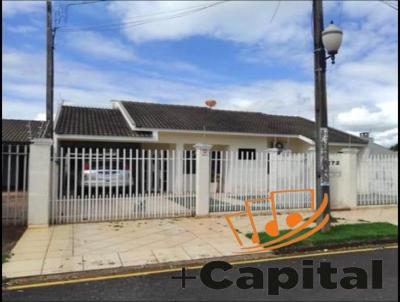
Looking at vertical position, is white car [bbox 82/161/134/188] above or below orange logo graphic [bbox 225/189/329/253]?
above

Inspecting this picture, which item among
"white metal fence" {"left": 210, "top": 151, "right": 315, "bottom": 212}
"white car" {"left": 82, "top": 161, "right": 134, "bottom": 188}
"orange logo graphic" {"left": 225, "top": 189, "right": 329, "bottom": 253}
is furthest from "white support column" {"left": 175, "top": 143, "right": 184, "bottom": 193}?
"orange logo graphic" {"left": 225, "top": 189, "right": 329, "bottom": 253}

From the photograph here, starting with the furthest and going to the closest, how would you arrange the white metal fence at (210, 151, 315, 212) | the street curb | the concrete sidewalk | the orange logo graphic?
the white metal fence at (210, 151, 315, 212)
the orange logo graphic
the concrete sidewalk
the street curb

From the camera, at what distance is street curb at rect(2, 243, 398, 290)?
5.75 m

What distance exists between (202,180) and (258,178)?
1962mm

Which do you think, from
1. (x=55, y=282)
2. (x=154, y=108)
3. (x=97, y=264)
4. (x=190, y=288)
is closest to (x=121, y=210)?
(x=97, y=264)

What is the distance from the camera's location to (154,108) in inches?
891

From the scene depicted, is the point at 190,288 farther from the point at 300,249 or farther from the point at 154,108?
the point at 154,108

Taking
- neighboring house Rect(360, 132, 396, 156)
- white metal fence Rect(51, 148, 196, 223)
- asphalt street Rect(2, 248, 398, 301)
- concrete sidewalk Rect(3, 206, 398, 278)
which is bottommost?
asphalt street Rect(2, 248, 398, 301)

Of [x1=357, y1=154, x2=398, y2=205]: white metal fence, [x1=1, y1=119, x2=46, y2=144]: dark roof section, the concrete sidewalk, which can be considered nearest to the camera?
the concrete sidewalk

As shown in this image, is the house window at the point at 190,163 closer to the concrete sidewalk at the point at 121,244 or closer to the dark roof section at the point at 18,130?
the concrete sidewalk at the point at 121,244

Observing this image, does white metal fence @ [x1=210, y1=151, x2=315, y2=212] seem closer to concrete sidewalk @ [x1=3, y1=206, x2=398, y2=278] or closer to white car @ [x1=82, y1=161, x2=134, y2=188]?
concrete sidewalk @ [x1=3, y1=206, x2=398, y2=278]

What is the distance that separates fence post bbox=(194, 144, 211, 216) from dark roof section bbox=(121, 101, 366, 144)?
7.12 m

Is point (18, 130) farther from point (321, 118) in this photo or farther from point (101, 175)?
point (321, 118)

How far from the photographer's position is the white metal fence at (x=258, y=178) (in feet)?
38.4
